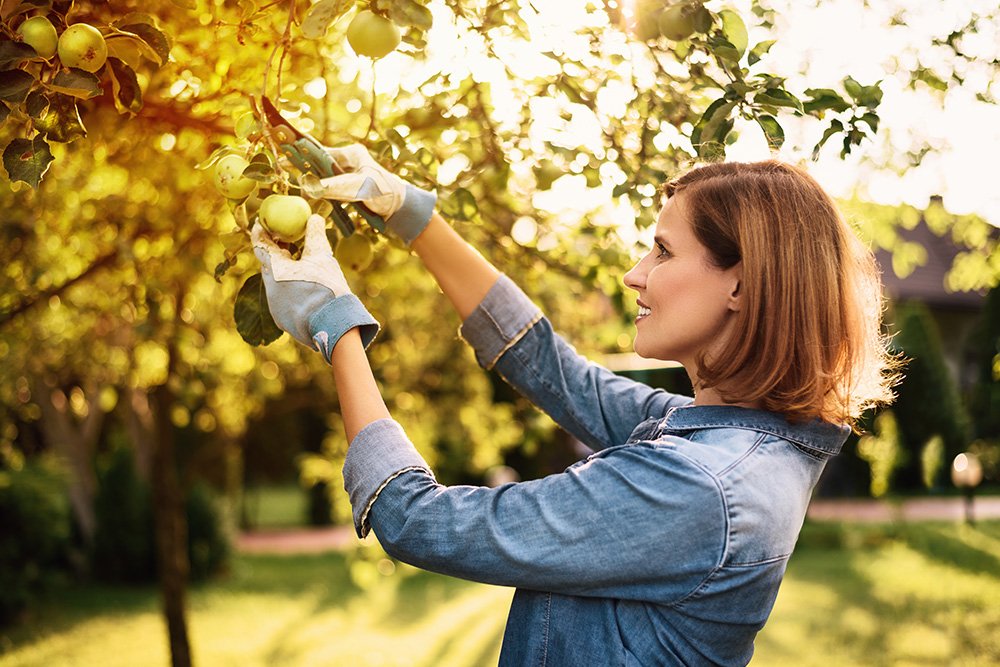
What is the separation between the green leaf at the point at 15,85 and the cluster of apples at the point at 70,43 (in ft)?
0.13

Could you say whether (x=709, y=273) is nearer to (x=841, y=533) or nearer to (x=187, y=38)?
(x=187, y=38)

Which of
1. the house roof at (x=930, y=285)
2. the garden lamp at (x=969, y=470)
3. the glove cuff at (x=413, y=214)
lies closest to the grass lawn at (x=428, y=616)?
the garden lamp at (x=969, y=470)

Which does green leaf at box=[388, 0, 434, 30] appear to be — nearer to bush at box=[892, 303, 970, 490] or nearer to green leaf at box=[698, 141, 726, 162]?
green leaf at box=[698, 141, 726, 162]

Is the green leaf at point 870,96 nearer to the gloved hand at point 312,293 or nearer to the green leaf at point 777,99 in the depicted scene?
the green leaf at point 777,99

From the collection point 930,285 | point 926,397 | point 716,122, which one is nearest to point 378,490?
point 716,122

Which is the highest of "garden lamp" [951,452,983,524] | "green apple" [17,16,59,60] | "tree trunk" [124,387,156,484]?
"green apple" [17,16,59,60]

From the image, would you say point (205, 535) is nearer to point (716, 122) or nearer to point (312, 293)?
point (312, 293)

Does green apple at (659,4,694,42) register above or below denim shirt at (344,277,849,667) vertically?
above

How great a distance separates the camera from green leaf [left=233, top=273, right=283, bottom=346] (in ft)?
5.16

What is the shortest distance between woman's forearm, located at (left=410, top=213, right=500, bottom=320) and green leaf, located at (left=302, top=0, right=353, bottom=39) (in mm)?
516

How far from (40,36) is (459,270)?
0.83 meters

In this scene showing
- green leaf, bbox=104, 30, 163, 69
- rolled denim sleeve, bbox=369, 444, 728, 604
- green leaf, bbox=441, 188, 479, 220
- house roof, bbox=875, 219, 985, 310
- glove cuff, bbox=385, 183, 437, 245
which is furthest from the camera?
house roof, bbox=875, 219, 985, 310

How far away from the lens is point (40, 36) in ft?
4.56

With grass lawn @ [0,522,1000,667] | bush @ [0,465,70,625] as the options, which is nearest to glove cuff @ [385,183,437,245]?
grass lawn @ [0,522,1000,667]
